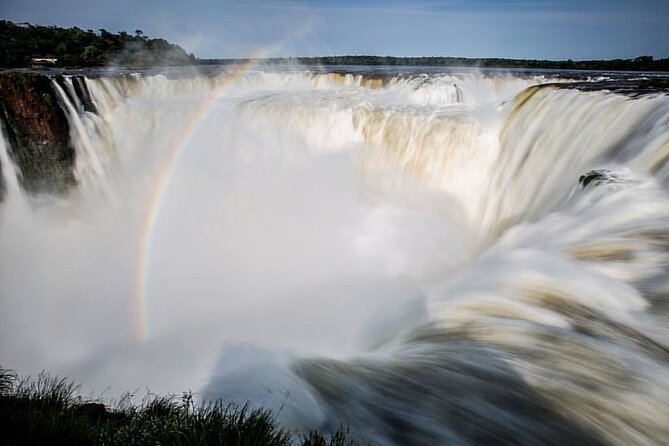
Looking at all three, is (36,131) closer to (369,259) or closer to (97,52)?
(369,259)

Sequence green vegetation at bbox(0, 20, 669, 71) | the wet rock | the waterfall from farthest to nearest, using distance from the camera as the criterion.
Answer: green vegetation at bbox(0, 20, 669, 71), the waterfall, the wet rock

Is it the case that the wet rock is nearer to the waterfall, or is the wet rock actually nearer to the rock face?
the rock face

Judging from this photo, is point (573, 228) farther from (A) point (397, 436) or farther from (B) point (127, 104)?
(B) point (127, 104)

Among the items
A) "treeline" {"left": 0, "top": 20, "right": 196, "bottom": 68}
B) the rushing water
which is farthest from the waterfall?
"treeline" {"left": 0, "top": 20, "right": 196, "bottom": 68}


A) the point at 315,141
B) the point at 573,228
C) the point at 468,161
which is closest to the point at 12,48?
the point at 315,141

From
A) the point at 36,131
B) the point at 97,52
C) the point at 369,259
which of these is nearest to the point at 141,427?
the point at 369,259

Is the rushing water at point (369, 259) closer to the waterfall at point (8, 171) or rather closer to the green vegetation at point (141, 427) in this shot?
the waterfall at point (8, 171)

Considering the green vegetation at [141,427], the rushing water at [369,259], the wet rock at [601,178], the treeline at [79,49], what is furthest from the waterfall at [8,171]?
the treeline at [79,49]
